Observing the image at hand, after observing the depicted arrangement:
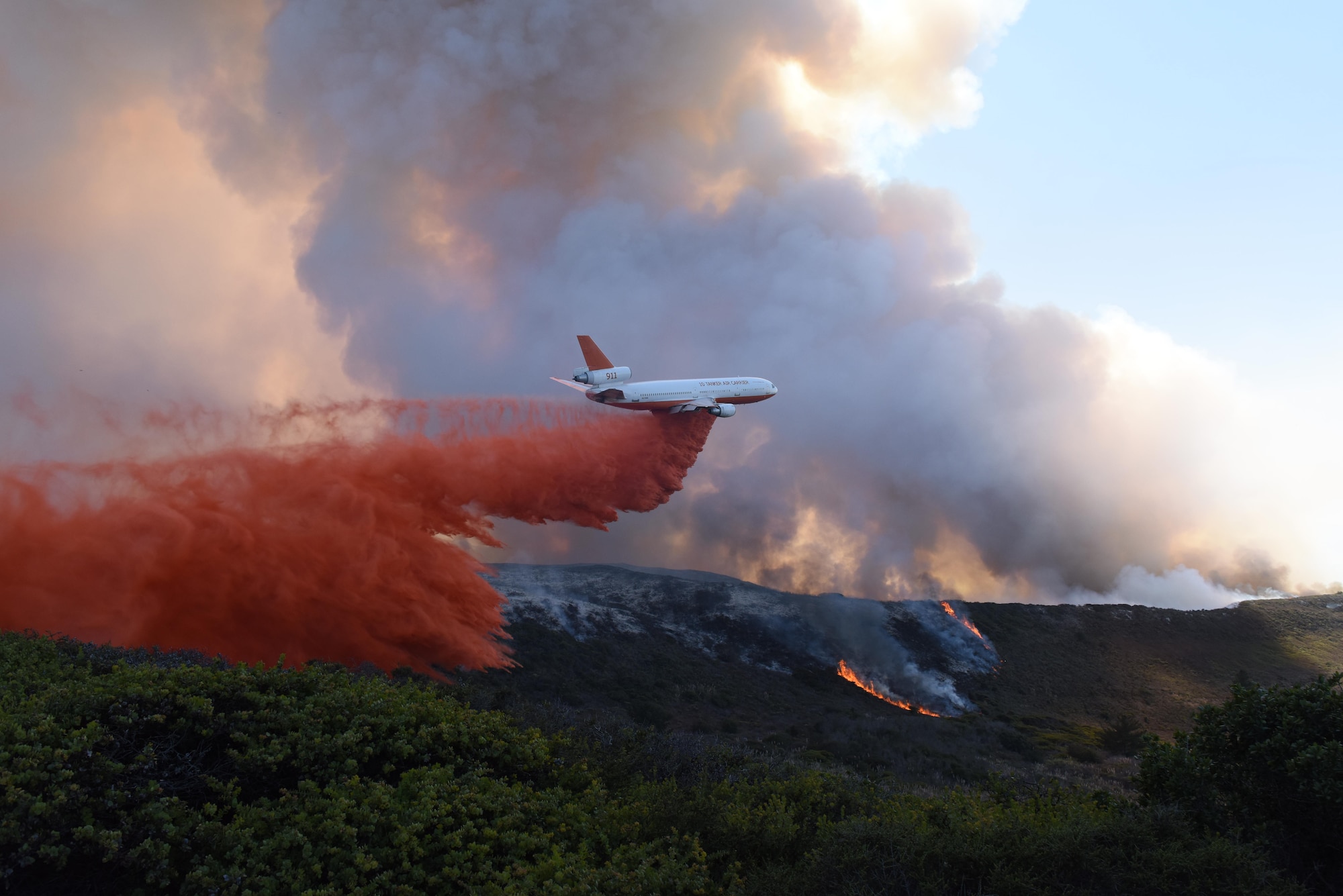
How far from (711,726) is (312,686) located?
45.3 meters

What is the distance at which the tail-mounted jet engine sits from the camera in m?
47.8

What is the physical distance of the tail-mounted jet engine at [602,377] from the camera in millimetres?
47812

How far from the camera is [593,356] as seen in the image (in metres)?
49.0

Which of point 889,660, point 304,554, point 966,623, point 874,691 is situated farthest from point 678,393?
point 966,623

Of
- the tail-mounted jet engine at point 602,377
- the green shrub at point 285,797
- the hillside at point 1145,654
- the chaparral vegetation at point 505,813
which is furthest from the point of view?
the hillside at point 1145,654

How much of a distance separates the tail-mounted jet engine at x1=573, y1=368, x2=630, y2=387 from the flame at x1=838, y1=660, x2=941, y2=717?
→ 51.2 metres

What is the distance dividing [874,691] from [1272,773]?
73054 millimetres

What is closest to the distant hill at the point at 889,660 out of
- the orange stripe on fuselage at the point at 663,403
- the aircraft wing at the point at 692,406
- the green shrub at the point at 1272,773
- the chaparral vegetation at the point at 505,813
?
the orange stripe on fuselage at the point at 663,403

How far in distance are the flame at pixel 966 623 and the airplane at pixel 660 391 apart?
6065 centimetres

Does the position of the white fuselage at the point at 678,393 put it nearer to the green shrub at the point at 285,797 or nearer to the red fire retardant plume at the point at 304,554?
the red fire retardant plume at the point at 304,554

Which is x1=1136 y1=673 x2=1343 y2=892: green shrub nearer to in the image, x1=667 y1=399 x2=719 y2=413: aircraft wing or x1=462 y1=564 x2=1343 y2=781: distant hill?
x1=462 y1=564 x2=1343 y2=781: distant hill

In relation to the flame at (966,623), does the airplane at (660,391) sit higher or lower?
higher

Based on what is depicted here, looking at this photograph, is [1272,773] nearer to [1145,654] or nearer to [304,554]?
[304,554]

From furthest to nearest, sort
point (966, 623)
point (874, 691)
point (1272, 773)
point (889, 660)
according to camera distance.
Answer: point (966, 623) < point (889, 660) < point (874, 691) < point (1272, 773)
